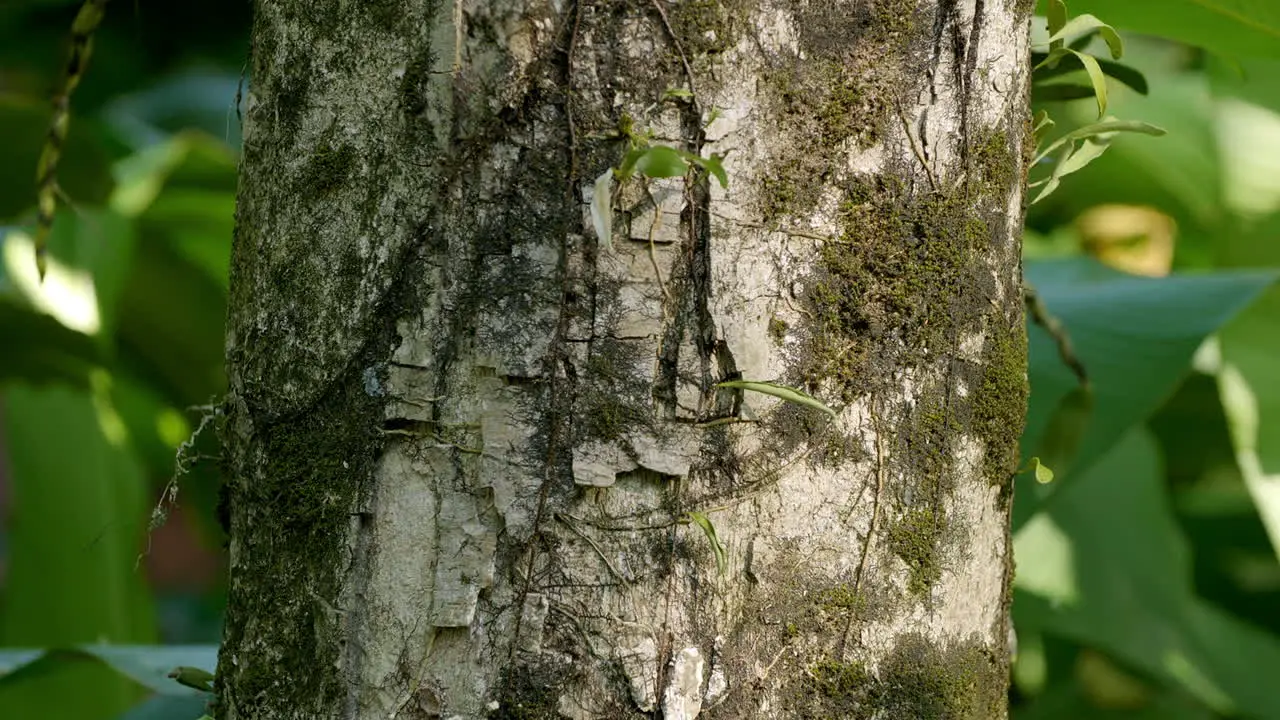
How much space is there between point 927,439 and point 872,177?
156 mm

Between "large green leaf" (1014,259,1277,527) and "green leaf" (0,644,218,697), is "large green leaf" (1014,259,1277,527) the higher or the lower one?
the higher one

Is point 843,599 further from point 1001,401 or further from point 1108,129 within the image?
point 1108,129

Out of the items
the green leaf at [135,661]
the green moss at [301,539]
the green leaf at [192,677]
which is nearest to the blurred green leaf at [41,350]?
the green leaf at [135,661]

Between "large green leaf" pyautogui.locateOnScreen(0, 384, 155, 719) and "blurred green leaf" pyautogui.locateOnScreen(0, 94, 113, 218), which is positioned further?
"large green leaf" pyautogui.locateOnScreen(0, 384, 155, 719)

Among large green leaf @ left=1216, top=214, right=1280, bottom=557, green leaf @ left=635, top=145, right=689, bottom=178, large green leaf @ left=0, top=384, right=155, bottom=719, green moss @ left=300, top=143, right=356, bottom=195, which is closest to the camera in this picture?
green leaf @ left=635, top=145, right=689, bottom=178

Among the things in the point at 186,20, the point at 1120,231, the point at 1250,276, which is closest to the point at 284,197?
the point at 1250,276

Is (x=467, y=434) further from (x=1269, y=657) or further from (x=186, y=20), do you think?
(x=186, y=20)

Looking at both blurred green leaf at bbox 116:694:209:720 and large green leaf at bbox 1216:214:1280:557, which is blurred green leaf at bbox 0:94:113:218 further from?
large green leaf at bbox 1216:214:1280:557

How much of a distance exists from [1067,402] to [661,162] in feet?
3.39

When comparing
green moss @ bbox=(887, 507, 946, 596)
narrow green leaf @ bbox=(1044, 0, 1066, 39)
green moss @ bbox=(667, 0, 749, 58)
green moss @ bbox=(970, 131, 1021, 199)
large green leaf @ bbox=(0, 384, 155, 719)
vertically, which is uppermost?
narrow green leaf @ bbox=(1044, 0, 1066, 39)

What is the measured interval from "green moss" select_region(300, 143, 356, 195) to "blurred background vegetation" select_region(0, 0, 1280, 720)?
64 cm

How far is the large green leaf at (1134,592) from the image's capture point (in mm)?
1777

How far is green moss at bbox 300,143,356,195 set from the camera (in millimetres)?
656

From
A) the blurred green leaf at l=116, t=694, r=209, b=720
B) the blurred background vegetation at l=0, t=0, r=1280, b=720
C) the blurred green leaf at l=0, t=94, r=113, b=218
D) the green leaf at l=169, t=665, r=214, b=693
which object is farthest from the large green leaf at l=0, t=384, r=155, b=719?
the green leaf at l=169, t=665, r=214, b=693
